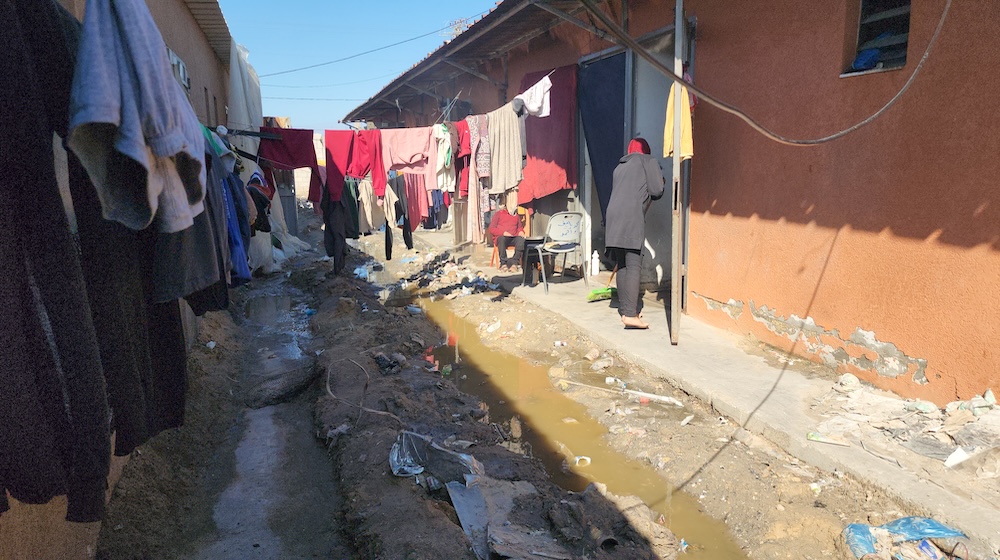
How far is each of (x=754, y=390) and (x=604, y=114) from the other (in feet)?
13.3

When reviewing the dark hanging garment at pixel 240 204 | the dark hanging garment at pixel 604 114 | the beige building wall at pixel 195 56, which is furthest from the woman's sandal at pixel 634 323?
the beige building wall at pixel 195 56

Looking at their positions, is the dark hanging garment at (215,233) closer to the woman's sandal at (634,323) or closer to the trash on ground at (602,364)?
the trash on ground at (602,364)

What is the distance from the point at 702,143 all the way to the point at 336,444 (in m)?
4.12

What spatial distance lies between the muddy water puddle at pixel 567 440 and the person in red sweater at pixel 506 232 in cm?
305

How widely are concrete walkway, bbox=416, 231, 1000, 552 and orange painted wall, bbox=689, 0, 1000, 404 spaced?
414 mm

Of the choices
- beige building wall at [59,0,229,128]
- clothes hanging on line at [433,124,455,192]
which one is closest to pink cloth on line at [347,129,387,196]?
clothes hanging on line at [433,124,455,192]

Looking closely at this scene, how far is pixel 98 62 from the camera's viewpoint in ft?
4.54

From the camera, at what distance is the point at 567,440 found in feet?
13.3

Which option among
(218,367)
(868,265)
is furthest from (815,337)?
(218,367)

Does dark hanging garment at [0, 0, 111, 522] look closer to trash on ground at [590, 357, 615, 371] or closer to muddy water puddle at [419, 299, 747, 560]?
muddy water puddle at [419, 299, 747, 560]

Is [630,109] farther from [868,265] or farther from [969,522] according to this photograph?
[969,522]

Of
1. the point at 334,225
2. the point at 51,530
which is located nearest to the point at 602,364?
the point at 51,530

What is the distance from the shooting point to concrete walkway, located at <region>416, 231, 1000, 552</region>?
2.73 meters

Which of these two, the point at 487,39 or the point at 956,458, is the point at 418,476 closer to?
the point at 956,458
